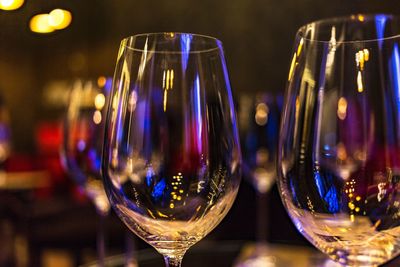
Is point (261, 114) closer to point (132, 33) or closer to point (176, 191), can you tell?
point (176, 191)

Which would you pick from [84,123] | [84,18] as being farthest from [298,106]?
[84,18]

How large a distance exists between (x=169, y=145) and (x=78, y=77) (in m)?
3.91

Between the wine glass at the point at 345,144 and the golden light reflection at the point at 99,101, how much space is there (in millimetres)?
442

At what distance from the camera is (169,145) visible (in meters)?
0.44

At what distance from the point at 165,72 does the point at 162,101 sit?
22mm

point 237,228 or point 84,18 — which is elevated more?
point 84,18

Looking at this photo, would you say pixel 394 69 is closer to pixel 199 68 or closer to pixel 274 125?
pixel 199 68

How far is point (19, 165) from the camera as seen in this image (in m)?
3.28

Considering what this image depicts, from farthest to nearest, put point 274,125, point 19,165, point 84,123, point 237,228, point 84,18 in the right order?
point 84,18 → point 19,165 → point 237,228 → point 274,125 → point 84,123

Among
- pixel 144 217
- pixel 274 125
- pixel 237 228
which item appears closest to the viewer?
pixel 144 217

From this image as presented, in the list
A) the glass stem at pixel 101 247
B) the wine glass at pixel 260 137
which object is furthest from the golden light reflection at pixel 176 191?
the wine glass at pixel 260 137

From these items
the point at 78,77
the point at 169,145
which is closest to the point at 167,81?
the point at 169,145

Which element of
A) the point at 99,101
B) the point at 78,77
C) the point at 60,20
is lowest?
the point at 78,77

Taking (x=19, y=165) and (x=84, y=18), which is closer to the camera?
(x=19, y=165)
